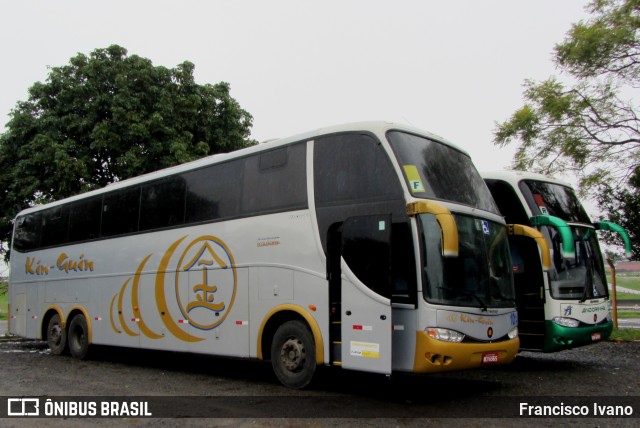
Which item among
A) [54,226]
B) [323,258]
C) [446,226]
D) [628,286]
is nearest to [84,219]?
[54,226]

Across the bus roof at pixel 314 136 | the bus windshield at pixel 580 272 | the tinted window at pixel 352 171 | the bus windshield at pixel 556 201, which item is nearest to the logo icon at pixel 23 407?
the tinted window at pixel 352 171

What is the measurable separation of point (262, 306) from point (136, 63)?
13355 mm

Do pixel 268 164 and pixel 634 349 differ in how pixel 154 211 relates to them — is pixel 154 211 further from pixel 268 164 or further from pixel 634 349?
pixel 634 349

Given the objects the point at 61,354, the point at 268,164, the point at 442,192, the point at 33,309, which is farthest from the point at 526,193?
the point at 33,309

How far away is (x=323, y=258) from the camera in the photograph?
28.1ft

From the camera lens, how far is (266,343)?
31.2 ft

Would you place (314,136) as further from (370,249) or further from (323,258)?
(370,249)

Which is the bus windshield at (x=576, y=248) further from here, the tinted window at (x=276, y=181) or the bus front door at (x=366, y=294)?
the tinted window at (x=276, y=181)

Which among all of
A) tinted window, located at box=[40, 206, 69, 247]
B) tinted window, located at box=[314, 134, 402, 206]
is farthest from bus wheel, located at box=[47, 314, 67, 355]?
tinted window, located at box=[314, 134, 402, 206]

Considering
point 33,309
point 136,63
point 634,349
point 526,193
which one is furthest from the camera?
point 136,63

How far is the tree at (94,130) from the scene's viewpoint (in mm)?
18391

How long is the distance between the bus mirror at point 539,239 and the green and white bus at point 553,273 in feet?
2.50

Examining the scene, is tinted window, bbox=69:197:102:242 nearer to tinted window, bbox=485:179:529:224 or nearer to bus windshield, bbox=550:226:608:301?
tinted window, bbox=485:179:529:224

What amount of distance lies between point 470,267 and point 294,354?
2867 millimetres
